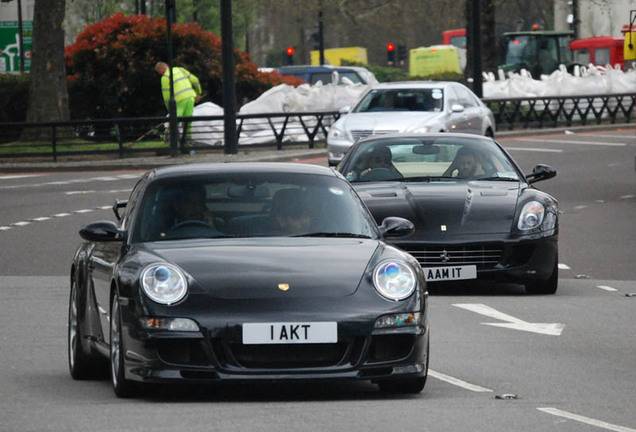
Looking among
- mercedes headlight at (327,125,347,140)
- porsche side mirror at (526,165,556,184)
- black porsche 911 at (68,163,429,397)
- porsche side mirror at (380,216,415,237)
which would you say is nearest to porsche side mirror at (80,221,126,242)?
black porsche 911 at (68,163,429,397)

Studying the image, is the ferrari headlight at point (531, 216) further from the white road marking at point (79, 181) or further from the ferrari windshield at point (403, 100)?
the white road marking at point (79, 181)

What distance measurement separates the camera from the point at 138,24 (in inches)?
1699

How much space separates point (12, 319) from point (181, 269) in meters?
4.72

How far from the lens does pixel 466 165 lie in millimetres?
15227

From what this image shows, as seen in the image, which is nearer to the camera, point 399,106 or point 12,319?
point 12,319

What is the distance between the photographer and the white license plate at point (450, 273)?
13.7m

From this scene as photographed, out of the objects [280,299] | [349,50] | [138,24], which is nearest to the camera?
[280,299]

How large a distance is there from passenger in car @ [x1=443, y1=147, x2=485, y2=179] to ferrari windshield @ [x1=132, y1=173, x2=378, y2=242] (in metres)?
5.95

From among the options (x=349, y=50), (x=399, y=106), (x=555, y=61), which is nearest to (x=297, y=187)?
(x=399, y=106)

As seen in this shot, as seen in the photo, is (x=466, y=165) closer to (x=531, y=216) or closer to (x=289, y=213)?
(x=531, y=216)

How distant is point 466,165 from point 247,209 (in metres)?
6.45

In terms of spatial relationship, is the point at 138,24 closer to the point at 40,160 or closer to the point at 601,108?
the point at 40,160

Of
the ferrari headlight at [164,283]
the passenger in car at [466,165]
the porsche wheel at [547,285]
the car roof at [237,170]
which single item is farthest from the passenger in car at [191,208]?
the passenger in car at [466,165]

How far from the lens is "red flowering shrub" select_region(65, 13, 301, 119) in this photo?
41938mm
